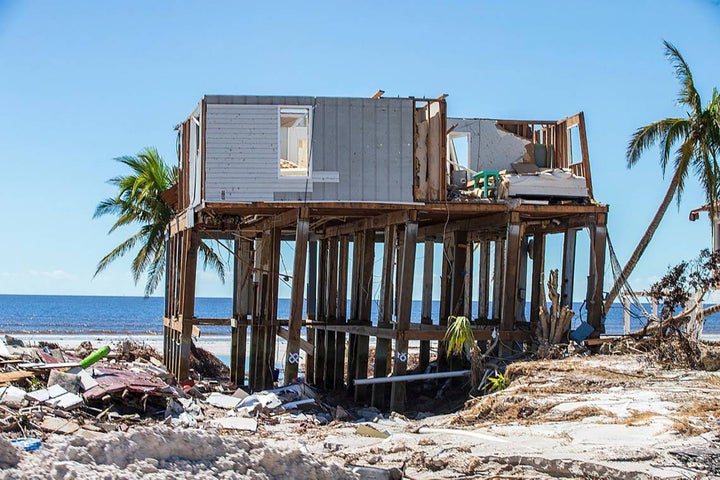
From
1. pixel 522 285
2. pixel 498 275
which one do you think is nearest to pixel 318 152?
pixel 498 275

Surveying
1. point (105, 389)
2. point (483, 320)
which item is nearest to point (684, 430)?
point (105, 389)

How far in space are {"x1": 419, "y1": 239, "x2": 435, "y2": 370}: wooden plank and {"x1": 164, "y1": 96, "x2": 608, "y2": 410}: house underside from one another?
0.11 m

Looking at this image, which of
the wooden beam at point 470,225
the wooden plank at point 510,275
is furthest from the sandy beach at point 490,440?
the wooden beam at point 470,225

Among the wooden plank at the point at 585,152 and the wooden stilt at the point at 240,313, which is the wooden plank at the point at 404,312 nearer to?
the wooden plank at the point at 585,152

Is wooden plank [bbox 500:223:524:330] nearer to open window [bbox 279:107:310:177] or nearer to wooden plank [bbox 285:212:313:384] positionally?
wooden plank [bbox 285:212:313:384]

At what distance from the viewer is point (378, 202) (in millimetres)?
20609

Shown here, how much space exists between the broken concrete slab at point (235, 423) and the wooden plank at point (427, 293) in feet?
31.0

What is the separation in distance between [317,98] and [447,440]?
9396 mm

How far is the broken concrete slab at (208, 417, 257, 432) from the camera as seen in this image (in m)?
16.4

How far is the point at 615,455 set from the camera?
11.3 metres

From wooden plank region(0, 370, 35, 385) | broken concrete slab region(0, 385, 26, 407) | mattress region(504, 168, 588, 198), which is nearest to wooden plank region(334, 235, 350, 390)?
mattress region(504, 168, 588, 198)

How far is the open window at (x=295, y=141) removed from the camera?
20.6m

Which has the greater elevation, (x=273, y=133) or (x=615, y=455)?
(x=273, y=133)

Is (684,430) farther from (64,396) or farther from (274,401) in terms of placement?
(64,396)
